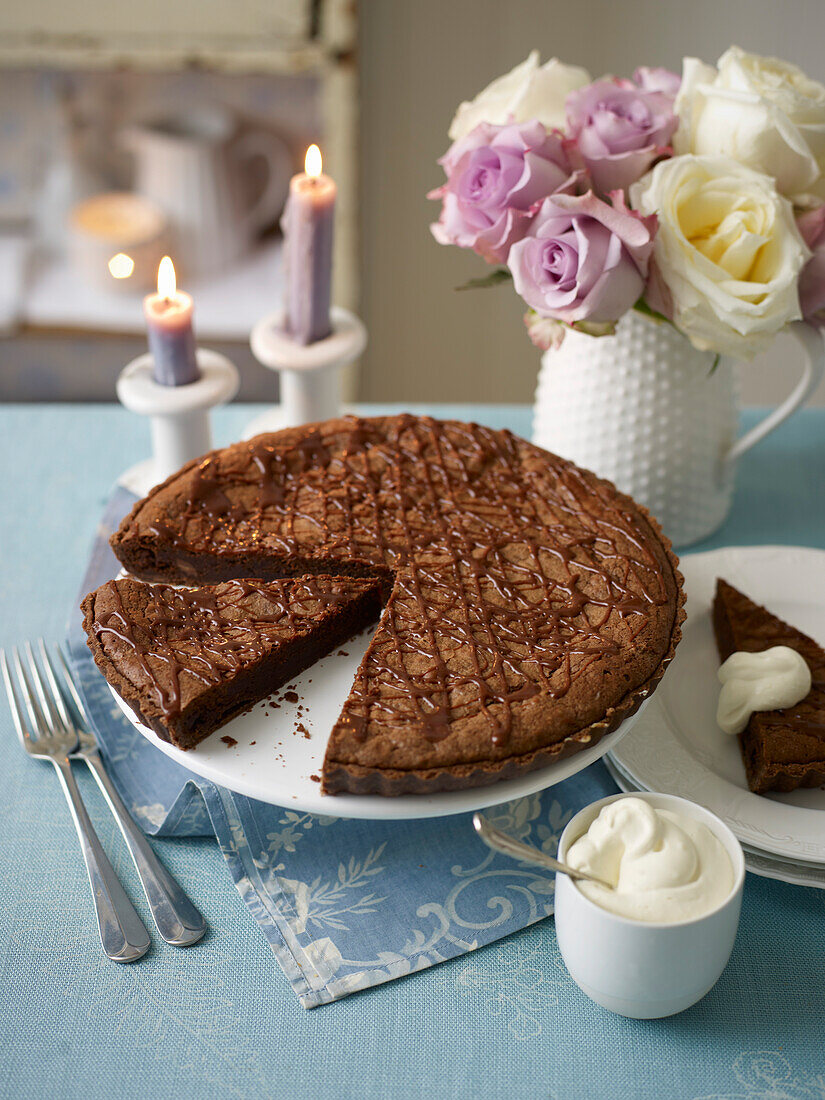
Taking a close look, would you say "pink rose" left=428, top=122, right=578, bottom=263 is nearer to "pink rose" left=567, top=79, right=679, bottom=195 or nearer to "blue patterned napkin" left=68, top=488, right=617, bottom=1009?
"pink rose" left=567, top=79, right=679, bottom=195

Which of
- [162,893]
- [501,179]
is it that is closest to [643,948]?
[162,893]

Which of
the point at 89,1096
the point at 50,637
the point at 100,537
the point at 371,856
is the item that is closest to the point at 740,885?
the point at 371,856

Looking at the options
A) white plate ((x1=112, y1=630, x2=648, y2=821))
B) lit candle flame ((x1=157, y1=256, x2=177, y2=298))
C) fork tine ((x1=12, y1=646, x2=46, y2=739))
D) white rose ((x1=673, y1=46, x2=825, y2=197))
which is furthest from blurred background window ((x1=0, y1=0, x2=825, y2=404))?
white plate ((x1=112, y1=630, x2=648, y2=821))

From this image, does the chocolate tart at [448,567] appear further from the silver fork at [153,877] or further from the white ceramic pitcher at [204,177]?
the white ceramic pitcher at [204,177]

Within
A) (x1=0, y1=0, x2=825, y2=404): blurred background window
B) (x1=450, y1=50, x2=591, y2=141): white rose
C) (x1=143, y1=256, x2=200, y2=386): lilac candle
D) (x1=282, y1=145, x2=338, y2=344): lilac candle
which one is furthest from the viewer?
(x1=0, y1=0, x2=825, y2=404): blurred background window

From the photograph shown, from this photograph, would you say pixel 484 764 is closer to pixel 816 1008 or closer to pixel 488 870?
pixel 488 870

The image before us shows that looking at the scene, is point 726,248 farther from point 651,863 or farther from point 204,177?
point 204,177

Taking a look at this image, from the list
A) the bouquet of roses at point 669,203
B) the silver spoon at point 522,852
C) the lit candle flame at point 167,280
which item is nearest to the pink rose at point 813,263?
the bouquet of roses at point 669,203
